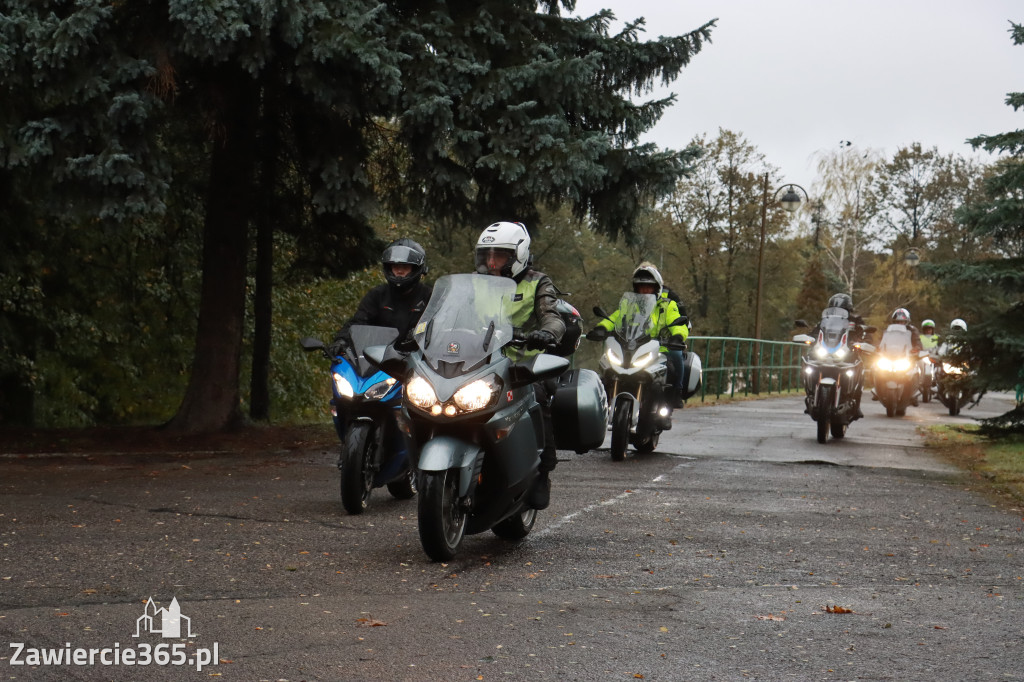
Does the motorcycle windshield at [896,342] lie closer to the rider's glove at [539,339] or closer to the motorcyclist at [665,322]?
the motorcyclist at [665,322]

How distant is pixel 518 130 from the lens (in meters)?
14.3

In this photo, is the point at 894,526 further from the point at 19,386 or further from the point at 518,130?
the point at 19,386

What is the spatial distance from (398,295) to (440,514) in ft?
11.1

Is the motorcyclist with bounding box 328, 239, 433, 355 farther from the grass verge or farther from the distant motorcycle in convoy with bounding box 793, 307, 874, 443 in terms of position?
the distant motorcycle in convoy with bounding box 793, 307, 874, 443

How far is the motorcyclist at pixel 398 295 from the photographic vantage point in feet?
33.6

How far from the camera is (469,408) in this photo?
24.2 ft

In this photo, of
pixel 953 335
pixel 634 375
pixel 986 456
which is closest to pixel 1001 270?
pixel 953 335

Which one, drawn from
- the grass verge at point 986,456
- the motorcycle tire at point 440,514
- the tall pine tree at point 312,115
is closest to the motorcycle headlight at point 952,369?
the grass verge at point 986,456

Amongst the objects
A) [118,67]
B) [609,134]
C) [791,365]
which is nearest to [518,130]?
[609,134]

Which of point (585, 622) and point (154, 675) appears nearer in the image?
point (154, 675)

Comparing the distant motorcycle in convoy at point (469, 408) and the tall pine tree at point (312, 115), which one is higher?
the tall pine tree at point (312, 115)

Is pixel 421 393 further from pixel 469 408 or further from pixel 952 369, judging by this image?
pixel 952 369

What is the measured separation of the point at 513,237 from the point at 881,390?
19.3 m

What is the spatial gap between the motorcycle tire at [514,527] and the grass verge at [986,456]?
4.90m
